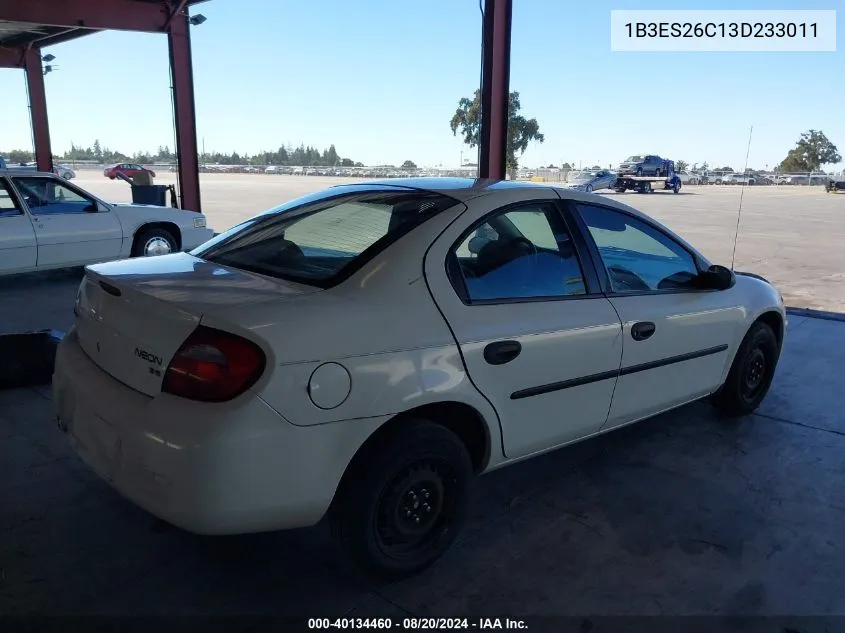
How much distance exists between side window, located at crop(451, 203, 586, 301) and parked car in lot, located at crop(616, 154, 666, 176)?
4136 centimetres

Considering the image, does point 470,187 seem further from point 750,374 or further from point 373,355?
point 750,374

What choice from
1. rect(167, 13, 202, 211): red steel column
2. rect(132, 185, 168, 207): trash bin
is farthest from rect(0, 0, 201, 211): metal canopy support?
rect(132, 185, 168, 207): trash bin

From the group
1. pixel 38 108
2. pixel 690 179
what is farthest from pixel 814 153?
pixel 38 108

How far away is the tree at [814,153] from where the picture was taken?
246 ft

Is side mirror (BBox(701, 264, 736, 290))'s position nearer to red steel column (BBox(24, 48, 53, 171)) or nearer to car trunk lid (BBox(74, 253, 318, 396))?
car trunk lid (BBox(74, 253, 318, 396))

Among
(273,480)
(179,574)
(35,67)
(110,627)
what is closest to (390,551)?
(273,480)

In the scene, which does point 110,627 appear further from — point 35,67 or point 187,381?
point 35,67

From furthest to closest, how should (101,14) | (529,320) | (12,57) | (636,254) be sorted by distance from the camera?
(12,57)
(101,14)
(636,254)
(529,320)

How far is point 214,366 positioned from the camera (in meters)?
2.17

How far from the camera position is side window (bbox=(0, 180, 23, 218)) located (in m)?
7.78

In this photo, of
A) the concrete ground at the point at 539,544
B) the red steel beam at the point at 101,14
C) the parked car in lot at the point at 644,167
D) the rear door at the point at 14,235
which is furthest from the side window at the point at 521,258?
the parked car in lot at the point at 644,167

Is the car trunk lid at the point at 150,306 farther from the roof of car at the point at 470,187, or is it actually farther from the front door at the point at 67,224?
the front door at the point at 67,224

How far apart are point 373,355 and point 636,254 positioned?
6.19 ft

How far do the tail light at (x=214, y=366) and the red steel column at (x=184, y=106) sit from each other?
1040 centimetres
